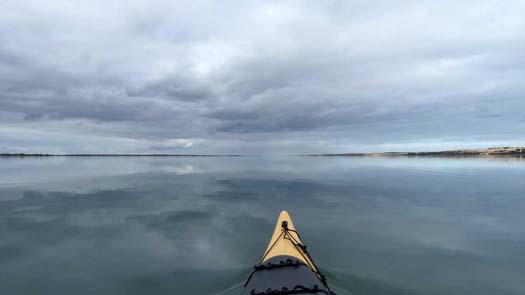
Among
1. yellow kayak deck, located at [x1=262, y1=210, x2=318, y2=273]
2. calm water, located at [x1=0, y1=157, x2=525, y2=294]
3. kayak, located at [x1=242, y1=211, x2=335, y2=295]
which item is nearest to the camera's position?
kayak, located at [x1=242, y1=211, x2=335, y2=295]

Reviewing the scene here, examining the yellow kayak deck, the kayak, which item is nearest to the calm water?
the yellow kayak deck

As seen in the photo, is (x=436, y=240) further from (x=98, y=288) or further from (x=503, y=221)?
(x=98, y=288)

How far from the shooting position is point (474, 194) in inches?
971

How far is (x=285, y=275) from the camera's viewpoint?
7.15m

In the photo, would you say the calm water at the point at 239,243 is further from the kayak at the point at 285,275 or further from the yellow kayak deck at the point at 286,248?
the kayak at the point at 285,275

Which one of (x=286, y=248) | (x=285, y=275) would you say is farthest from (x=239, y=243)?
(x=285, y=275)

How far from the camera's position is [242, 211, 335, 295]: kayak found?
6.23 metres

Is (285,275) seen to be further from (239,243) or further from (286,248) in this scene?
(239,243)

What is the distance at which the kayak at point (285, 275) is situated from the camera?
6227mm

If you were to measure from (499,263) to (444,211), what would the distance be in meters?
9.05

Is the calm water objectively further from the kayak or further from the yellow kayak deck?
the kayak

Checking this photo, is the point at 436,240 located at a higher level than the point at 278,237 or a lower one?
lower

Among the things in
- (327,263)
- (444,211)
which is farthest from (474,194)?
(327,263)

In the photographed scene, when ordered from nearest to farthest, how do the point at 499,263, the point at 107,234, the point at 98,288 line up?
the point at 98,288 < the point at 499,263 < the point at 107,234
